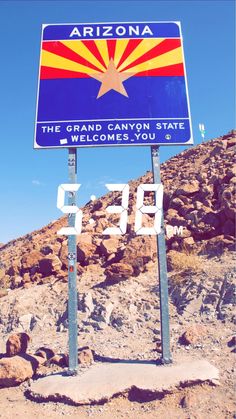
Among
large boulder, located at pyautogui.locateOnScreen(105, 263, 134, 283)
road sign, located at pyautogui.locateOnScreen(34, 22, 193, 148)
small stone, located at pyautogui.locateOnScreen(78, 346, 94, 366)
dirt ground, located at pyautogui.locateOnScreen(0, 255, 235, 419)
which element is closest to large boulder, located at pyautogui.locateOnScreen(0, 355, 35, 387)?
dirt ground, located at pyautogui.locateOnScreen(0, 255, 235, 419)

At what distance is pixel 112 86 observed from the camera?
557 cm

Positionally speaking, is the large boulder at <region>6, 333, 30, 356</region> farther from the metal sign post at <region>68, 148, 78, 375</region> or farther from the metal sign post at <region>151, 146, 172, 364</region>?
the metal sign post at <region>151, 146, 172, 364</region>

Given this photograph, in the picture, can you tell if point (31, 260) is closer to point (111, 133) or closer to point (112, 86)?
point (111, 133)

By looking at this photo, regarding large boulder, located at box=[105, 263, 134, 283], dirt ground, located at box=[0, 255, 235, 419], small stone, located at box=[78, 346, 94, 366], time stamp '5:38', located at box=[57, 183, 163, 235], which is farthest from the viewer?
large boulder, located at box=[105, 263, 134, 283]

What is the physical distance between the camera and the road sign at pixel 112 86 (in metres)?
5.29

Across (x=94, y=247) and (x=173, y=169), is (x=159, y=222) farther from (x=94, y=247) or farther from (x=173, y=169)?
(x=173, y=169)

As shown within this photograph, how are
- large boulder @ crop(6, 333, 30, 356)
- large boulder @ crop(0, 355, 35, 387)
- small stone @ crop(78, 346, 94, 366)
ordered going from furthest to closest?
large boulder @ crop(6, 333, 30, 356) < small stone @ crop(78, 346, 94, 366) < large boulder @ crop(0, 355, 35, 387)

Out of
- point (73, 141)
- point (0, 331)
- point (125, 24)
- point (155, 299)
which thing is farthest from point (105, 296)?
point (125, 24)

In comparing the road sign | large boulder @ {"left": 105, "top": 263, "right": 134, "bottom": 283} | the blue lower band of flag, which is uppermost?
the road sign

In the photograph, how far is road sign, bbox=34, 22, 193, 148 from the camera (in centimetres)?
529

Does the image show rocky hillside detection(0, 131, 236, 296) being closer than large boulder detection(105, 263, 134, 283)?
No

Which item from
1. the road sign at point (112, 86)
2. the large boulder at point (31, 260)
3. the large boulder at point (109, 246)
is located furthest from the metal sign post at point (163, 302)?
the large boulder at point (31, 260)

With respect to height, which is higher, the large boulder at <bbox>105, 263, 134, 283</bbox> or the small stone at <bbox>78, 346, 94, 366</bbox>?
the large boulder at <bbox>105, 263, 134, 283</bbox>

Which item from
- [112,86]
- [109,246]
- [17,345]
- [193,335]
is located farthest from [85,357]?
[112,86]
